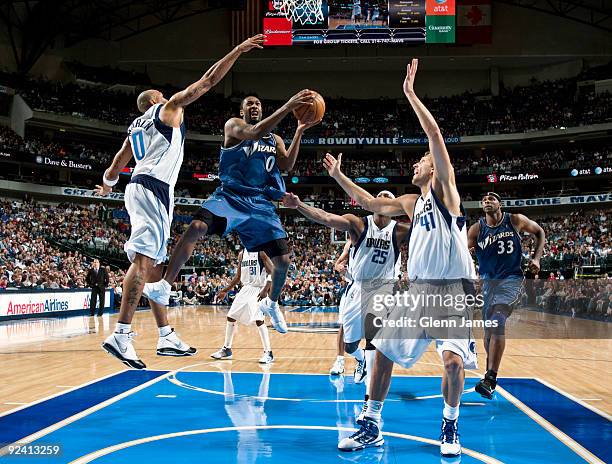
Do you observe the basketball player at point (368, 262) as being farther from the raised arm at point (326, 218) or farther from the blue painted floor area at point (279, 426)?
the blue painted floor area at point (279, 426)

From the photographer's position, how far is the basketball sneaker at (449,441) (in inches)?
161

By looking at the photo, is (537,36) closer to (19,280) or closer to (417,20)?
(417,20)

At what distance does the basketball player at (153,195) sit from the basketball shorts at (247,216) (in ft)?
1.53

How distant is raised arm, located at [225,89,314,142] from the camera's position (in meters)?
4.39

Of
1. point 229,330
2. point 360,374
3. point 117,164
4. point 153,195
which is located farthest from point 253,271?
point 153,195

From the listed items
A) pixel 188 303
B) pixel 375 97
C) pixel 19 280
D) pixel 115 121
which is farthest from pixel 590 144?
pixel 19 280

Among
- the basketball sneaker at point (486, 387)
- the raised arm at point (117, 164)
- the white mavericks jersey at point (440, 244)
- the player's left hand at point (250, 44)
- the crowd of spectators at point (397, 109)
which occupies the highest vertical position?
the crowd of spectators at point (397, 109)

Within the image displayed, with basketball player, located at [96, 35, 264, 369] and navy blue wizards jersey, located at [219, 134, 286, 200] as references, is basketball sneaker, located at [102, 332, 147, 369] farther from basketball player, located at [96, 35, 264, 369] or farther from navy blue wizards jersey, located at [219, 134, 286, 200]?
navy blue wizards jersey, located at [219, 134, 286, 200]

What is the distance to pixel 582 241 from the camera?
96.1 ft

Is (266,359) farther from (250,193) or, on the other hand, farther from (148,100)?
(148,100)

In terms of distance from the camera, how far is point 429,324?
4320mm

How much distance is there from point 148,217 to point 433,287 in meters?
2.28

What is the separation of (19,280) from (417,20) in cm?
2016

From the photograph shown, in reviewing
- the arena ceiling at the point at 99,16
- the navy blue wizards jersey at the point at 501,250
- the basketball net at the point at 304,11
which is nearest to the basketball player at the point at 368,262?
the navy blue wizards jersey at the point at 501,250
